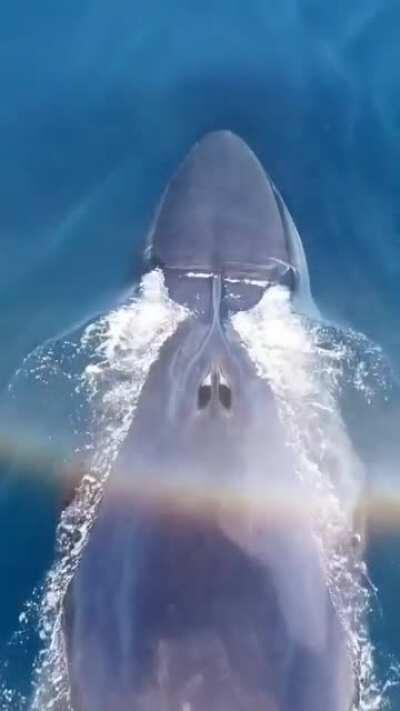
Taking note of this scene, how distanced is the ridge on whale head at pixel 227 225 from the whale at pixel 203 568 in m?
1.17

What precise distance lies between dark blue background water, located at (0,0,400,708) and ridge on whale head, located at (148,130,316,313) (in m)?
1.06

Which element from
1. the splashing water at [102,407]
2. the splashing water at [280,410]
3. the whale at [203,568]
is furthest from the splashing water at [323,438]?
the splashing water at [102,407]

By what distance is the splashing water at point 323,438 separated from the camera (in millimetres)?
16703

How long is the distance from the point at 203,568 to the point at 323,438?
16.3ft

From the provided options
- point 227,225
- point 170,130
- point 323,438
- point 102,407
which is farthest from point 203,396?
point 170,130

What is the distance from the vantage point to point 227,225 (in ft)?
68.3

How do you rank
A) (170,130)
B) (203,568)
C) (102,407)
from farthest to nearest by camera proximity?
1. (170,130)
2. (102,407)
3. (203,568)

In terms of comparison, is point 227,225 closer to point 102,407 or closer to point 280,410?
point 102,407

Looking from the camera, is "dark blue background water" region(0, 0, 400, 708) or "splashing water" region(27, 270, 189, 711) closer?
"splashing water" region(27, 270, 189, 711)

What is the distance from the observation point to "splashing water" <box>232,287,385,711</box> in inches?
658

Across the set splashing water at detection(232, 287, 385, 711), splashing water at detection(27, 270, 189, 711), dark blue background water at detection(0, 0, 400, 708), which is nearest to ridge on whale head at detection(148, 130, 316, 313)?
splashing water at detection(232, 287, 385, 711)

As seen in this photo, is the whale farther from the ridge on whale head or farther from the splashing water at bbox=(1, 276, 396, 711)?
the ridge on whale head

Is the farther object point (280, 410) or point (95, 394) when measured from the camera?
point (95, 394)

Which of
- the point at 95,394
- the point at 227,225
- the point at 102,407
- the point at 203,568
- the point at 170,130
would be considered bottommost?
the point at 203,568
